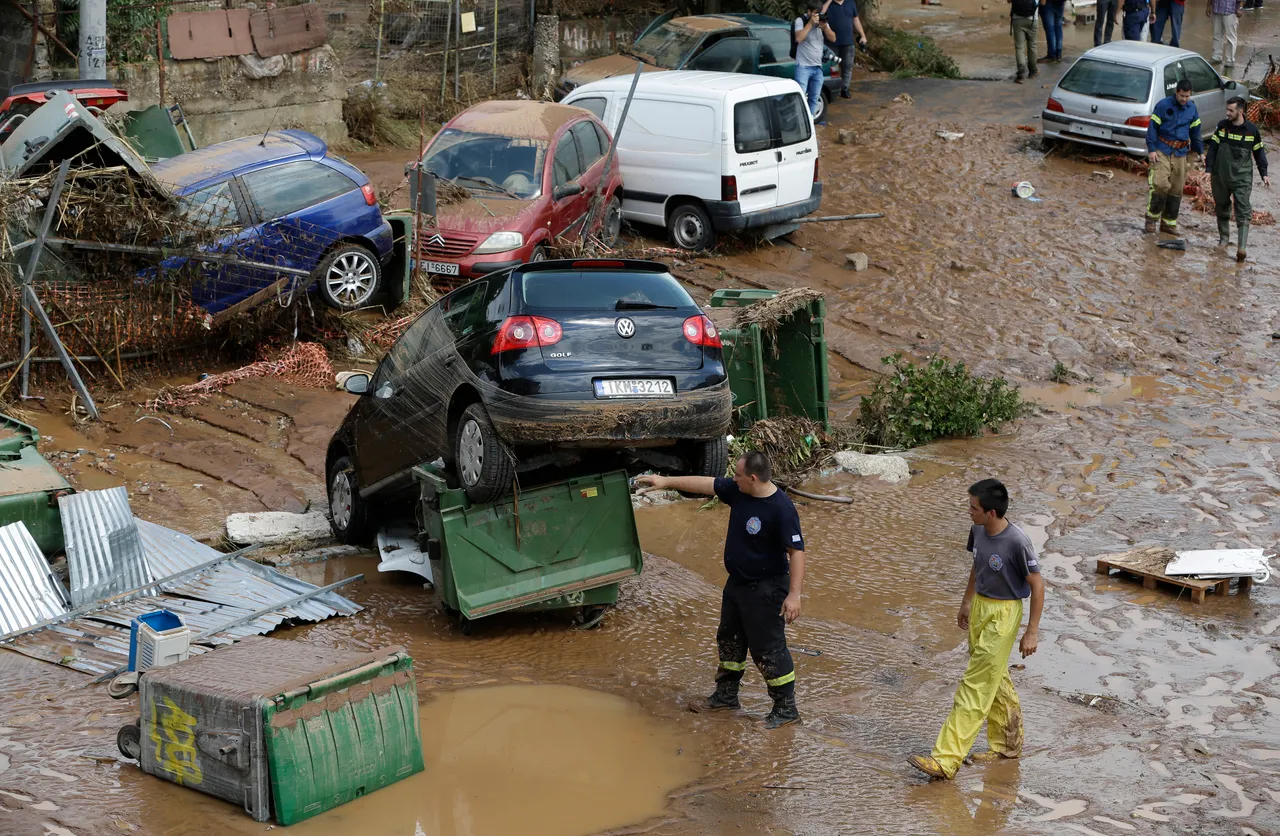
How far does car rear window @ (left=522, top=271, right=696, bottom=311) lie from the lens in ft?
26.5

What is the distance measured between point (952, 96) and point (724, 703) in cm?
1817

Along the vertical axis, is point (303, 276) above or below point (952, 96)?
below

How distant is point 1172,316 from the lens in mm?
16359

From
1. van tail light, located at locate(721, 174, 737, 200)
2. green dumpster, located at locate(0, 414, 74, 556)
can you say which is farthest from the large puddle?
van tail light, located at locate(721, 174, 737, 200)

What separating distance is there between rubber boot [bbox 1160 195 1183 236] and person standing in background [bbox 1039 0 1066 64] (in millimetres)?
7191

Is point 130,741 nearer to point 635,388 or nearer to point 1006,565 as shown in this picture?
point 635,388

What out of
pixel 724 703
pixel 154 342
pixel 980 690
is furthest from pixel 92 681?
pixel 154 342

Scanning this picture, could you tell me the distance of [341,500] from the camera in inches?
398

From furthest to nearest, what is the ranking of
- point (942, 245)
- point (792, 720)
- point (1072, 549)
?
point (942, 245), point (1072, 549), point (792, 720)

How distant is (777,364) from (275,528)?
452 centimetres

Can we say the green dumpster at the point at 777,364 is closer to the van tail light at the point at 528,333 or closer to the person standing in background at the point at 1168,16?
the van tail light at the point at 528,333

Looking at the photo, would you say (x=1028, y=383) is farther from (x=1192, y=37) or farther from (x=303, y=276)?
(x=1192, y=37)

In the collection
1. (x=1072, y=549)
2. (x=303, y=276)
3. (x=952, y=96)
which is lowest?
(x=1072, y=549)

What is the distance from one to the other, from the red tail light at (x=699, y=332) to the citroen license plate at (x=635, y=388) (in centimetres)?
34
